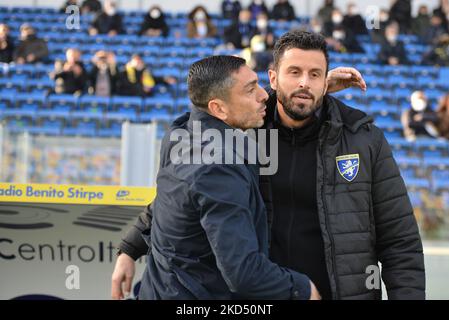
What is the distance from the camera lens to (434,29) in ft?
43.1

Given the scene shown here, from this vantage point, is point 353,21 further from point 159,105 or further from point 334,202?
point 334,202

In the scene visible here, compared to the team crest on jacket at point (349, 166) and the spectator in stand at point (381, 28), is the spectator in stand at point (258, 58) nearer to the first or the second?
the spectator in stand at point (381, 28)

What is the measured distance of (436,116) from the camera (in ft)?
31.7

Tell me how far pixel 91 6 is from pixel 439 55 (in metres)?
7.27

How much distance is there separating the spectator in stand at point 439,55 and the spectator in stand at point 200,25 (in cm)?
433

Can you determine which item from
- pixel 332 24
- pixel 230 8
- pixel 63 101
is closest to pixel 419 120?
pixel 332 24

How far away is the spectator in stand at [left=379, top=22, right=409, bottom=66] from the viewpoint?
12461mm

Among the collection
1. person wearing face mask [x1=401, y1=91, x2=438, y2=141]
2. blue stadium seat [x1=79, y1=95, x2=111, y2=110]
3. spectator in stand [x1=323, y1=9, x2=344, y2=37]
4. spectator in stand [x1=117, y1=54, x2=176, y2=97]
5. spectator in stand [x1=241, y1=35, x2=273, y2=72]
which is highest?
spectator in stand [x1=323, y1=9, x2=344, y2=37]

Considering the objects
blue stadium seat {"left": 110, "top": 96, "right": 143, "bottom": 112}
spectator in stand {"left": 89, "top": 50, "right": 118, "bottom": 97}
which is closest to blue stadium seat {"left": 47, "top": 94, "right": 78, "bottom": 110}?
spectator in stand {"left": 89, "top": 50, "right": 118, "bottom": 97}

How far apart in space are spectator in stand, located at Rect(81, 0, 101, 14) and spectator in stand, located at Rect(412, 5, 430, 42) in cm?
678

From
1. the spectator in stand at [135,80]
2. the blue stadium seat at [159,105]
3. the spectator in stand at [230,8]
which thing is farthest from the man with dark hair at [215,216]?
the spectator in stand at [230,8]

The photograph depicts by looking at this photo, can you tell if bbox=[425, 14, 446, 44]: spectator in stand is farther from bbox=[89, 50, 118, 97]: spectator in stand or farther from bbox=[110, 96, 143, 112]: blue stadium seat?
bbox=[89, 50, 118, 97]: spectator in stand

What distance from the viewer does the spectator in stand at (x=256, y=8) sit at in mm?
12992

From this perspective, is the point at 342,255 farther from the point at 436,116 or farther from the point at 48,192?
the point at 436,116
